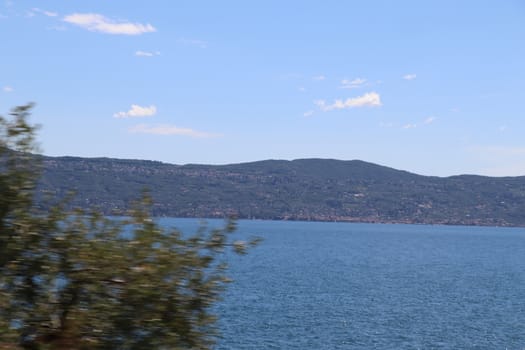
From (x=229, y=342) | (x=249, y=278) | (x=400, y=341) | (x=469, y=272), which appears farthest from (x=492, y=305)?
(x=469, y=272)

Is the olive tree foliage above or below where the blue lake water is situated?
above

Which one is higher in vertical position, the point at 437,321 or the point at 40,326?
the point at 40,326

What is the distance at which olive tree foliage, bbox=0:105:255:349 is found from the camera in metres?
8.38

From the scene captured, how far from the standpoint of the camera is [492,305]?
55.8 meters

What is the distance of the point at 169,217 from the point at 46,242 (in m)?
187

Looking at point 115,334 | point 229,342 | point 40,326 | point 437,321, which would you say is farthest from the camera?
point 437,321

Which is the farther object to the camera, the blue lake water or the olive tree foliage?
the blue lake water

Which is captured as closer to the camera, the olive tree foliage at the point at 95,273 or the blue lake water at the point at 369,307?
the olive tree foliage at the point at 95,273

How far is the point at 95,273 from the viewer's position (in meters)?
8.62

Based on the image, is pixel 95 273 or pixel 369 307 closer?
pixel 95 273

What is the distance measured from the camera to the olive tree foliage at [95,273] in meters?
8.38

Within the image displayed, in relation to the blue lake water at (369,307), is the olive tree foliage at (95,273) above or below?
above

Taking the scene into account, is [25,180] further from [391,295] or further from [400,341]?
[391,295]

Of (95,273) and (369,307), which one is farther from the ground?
(95,273)
